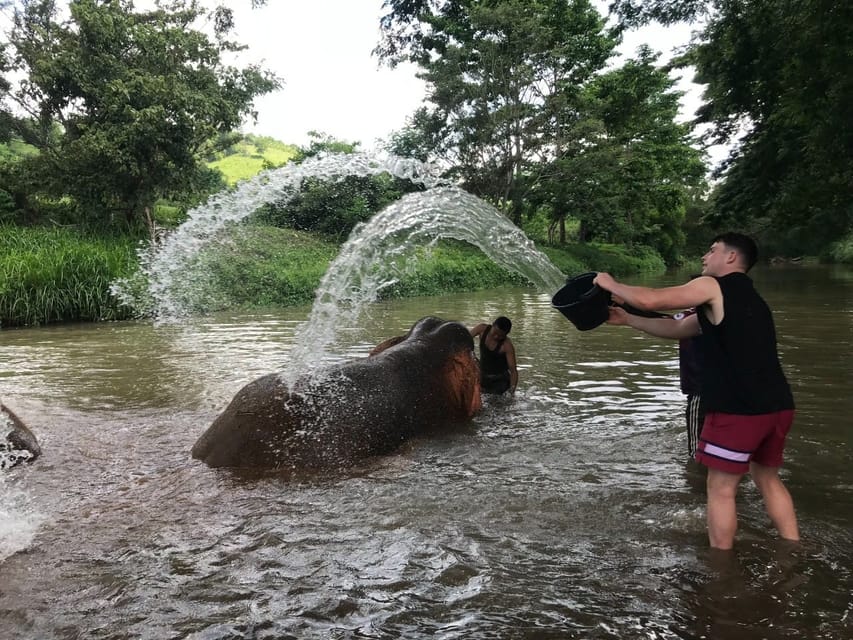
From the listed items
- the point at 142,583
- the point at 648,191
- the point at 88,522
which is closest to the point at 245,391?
the point at 88,522

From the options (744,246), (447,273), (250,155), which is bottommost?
(744,246)

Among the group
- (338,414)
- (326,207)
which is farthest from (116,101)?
(338,414)

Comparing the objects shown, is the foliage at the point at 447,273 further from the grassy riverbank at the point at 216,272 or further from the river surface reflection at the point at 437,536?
the river surface reflection at the point at 437,536

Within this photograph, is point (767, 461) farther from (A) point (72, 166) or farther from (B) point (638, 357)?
(A) point (72, 166)

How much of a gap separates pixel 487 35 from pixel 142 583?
3068 centimetres

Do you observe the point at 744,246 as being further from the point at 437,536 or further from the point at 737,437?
the point at 437,536

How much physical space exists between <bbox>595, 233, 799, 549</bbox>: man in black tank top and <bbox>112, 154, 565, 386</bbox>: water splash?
7.23ft

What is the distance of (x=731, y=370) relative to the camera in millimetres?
3334

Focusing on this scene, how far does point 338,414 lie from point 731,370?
9.93ft

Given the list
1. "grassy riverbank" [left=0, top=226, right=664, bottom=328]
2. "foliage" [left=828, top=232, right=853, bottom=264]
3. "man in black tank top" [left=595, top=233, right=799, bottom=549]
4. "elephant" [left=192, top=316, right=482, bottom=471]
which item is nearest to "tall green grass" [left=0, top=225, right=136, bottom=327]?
"grassy riverbank" [left=0, top=226, right=664, bottom=328]

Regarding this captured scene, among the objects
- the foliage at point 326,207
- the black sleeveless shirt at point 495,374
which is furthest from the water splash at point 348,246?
the foliage at point 326,207

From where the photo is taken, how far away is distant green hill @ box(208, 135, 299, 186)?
48.0m

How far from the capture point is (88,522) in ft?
13.7

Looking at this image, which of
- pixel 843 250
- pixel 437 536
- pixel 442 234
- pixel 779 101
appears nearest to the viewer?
pixel 437 536
